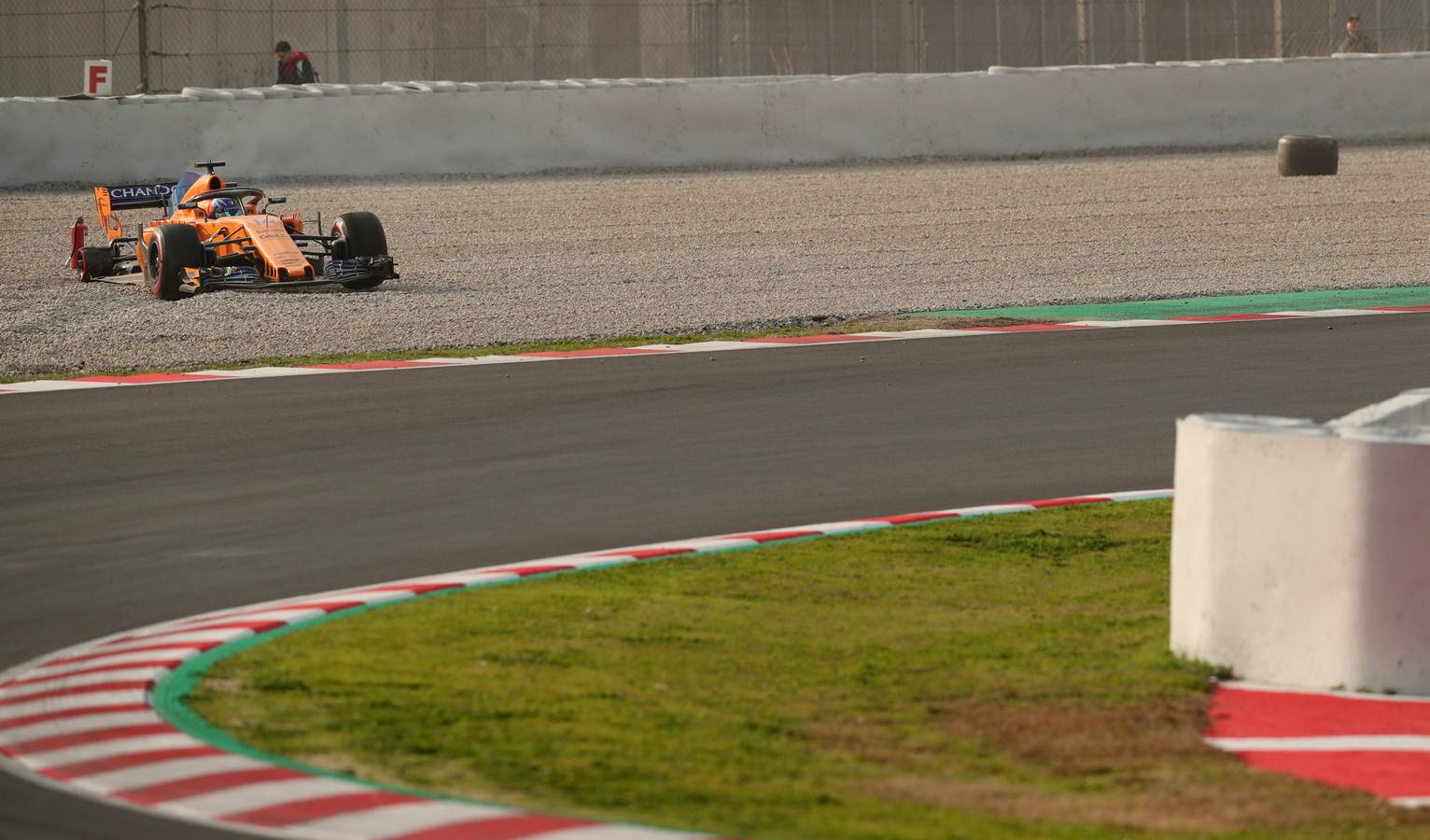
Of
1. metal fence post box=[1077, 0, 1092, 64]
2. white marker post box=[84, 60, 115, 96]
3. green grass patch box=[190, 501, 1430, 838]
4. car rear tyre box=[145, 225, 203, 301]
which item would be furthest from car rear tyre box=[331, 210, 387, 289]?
metal fence post box=[1077, 0, 1092, 64]

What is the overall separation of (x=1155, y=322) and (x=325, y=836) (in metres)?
11.0

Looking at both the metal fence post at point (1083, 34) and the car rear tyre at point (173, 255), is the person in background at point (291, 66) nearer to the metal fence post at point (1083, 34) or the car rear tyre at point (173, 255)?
the car rear tyre at point (173, 255)

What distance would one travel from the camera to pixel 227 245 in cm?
1616

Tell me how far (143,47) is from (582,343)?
36.2 feet

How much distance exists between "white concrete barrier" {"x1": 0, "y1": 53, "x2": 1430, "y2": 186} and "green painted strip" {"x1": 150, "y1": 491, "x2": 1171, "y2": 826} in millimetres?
15129

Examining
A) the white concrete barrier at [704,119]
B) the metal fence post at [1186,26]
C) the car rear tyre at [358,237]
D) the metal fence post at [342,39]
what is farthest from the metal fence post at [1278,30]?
the car rear tyre at [358,237]

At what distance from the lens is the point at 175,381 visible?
40.3ft

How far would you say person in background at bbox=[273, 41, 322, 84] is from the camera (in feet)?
78.0

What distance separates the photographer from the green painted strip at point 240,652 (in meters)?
4.71

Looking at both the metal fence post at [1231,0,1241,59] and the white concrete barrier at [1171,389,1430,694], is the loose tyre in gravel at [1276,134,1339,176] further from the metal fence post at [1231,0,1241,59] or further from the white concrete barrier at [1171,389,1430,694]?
the white concrete barrier at [1171,389,1430,694]

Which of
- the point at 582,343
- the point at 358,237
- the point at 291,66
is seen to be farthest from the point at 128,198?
the point at 291,66

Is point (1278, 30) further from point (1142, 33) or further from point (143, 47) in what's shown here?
point (143, 47)

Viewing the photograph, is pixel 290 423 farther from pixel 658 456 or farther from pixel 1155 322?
pixel 1155 322

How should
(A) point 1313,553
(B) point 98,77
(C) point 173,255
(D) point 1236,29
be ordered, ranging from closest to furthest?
(A) point 1313,553, (C) point 173,255, (B) point 98,77, (D) point 1236,29
